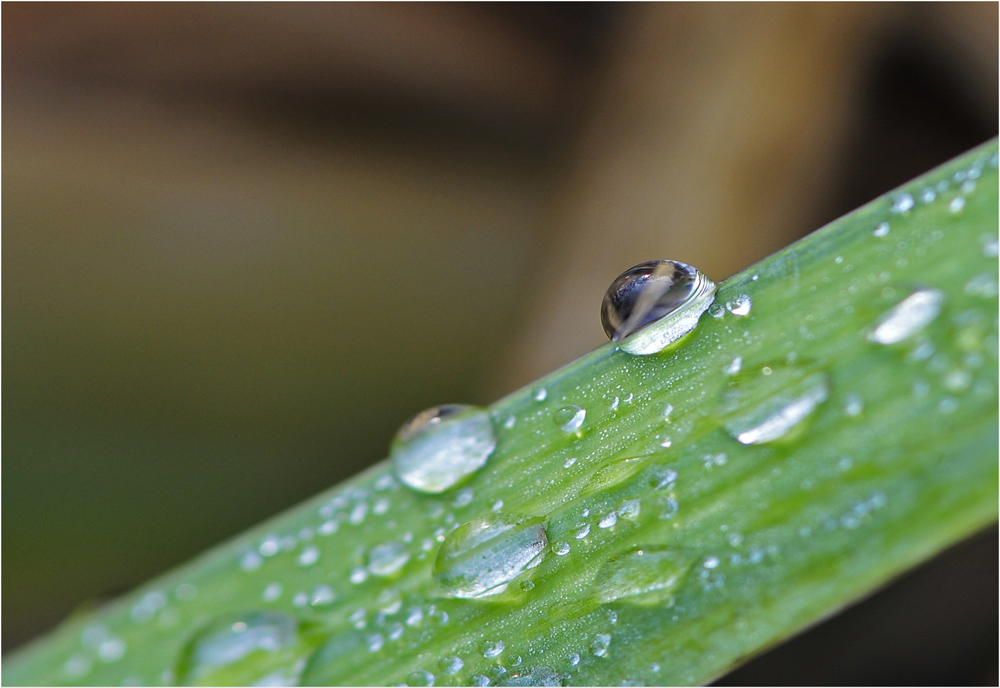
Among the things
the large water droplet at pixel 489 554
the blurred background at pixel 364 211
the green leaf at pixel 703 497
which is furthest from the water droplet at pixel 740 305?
the blurred background at pixel 364 211

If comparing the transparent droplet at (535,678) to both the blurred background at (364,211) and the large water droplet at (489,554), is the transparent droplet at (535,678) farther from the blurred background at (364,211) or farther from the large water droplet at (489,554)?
the blurred background at (364,211)

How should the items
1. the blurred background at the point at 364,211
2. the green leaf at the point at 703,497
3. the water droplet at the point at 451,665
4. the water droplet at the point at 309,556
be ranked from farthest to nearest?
the blurred background at the point at 364,211, the water droplet at the point at 309,556, the water droplet at the point at 451,665, the green leaf at the point at 703,497

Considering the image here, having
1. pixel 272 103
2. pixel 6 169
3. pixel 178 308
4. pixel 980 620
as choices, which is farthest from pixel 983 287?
pixel 6 169

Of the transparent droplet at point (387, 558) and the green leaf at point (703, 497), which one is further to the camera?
the transparent droplet at point (387, 558)

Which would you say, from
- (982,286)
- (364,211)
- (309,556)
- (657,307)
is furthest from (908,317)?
(364,211)

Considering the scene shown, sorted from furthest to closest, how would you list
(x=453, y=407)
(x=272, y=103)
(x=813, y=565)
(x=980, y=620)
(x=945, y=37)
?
(x=272, y=103) < (x=945, y=37) < (x=980, y=620) < (x=453, y=407) < (x=813, y=565)

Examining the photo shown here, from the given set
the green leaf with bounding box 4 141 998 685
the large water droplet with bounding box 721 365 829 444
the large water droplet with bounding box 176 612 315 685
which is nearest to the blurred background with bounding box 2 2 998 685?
the large water droplet with bounding box 176 612 315 685

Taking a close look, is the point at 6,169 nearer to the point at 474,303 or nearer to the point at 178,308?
the point at 178,308
